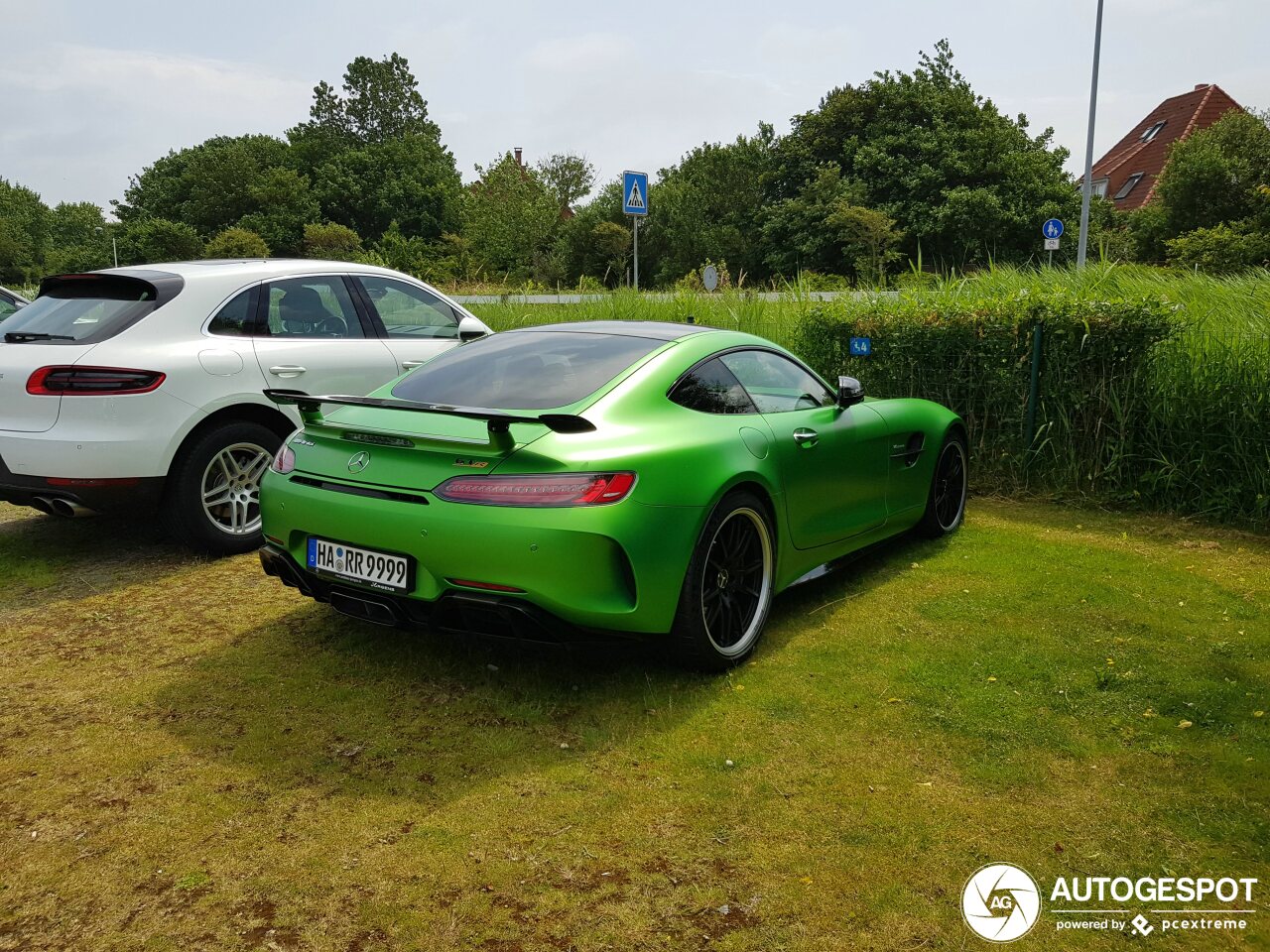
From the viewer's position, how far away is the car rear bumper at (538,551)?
11.2ft

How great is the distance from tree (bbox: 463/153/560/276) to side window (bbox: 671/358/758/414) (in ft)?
136

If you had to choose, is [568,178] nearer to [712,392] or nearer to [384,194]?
[384,194]

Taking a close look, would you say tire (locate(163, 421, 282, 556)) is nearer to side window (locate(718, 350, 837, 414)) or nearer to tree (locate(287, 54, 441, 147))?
side window (locate(718, 350, 837, 414))

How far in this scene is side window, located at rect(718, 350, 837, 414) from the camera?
463 cm

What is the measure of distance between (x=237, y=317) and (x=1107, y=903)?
5347 millimetres

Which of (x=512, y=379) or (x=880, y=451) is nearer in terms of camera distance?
(x=512, y=379)

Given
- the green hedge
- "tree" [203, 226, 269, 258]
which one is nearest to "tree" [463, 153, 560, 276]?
"tree" [203, 226, 269, 258]

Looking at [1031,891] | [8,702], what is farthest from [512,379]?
[1031,891]

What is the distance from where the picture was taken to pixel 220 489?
5.80 meters

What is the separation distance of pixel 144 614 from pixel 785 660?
125 inches

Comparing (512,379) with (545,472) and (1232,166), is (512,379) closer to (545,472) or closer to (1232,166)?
(545,472)

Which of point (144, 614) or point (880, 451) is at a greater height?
point (880, 451)

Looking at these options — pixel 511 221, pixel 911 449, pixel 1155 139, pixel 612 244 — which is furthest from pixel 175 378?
pixel 1155 139

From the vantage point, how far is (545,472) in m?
3.51
